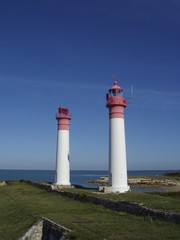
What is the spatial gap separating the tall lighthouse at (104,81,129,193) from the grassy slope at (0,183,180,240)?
423cm

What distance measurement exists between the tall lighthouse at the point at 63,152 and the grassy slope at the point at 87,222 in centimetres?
970

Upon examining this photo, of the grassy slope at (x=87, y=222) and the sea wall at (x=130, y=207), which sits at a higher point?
the sea wall at (x=130, y=207)

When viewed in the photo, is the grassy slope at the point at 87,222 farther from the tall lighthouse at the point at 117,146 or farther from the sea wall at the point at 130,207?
the tall lighthouse at the point at 117,146

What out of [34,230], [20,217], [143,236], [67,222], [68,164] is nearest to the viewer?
[143,236]

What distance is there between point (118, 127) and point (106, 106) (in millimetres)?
2194

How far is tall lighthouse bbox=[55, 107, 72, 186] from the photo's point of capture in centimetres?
3134

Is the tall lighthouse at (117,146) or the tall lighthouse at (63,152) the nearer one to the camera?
the tall lighthouse at (117,146)

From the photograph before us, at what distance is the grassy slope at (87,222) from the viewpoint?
11.1 m

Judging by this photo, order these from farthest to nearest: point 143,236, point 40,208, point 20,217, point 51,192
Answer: point 51,192 < point 40,208 < point 20,217 < point 143,236

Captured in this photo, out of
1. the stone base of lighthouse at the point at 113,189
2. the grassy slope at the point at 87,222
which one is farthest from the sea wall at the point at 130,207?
the stone base of lighthouse at the point at 113,189

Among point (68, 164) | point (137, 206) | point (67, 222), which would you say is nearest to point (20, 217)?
point (67, 222)

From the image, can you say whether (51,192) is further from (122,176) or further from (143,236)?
(143,236)

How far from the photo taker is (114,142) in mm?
23906

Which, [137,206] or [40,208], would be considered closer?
[137,206]
